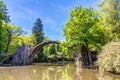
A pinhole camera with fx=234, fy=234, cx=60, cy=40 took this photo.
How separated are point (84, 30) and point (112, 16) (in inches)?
135

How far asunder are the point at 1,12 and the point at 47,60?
33.3ft

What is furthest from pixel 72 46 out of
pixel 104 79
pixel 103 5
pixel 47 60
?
pixel 47 60

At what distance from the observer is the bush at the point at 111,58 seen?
1539 cm

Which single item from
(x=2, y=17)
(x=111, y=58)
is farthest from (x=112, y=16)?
(x=2, y=17)

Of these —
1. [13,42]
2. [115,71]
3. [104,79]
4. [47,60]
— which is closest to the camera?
[104,79]

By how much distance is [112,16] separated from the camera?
23.2m

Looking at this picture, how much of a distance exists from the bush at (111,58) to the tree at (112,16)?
609 cm

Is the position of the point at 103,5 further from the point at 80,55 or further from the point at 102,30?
the point at 80,55

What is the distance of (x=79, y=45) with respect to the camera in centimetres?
2212

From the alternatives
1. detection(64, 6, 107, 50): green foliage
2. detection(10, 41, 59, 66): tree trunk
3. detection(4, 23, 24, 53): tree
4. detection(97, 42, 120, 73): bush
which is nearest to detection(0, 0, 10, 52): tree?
detection(4, 23, 24, 53): tree

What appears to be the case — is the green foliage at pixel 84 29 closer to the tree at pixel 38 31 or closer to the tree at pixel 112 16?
the tree at pixel 112 16

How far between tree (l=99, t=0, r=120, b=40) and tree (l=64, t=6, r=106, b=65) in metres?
0.84

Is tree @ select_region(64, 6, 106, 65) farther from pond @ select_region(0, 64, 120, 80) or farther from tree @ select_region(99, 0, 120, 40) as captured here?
pond @ select_region(0, 64, 120, 80)

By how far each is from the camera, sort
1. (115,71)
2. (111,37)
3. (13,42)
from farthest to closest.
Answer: (13,42) < (111,37) < (115,71)
